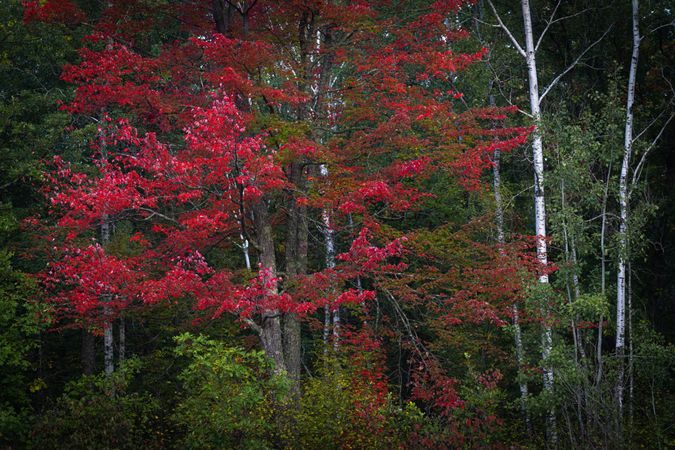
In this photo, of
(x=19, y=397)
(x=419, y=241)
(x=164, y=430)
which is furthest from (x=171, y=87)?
(x=19, y=397)

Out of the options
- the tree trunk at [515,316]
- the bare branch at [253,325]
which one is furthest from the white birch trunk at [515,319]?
the bare branch at [253,325]

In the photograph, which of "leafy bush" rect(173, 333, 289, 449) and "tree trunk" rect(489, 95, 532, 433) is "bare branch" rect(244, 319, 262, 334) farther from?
"tree trunk" rect(489, 95, 532, 433)

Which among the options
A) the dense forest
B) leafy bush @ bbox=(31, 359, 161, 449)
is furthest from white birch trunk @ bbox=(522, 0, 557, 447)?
leafy bush @ bbox=(31, 359, 161, 449)

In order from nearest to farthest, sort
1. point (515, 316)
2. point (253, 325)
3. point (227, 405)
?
point (227, 405) → point (253, 325) → point (515, 316)

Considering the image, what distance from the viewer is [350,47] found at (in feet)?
46.9

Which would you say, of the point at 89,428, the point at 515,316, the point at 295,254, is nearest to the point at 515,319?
the point at 515,316

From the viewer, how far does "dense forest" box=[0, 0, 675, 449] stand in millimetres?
9797

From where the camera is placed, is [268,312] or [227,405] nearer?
[227,405]

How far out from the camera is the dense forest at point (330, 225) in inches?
386

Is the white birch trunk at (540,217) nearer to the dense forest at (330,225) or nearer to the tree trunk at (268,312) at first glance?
the dense forest at (330,225)

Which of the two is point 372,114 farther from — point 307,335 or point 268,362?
point 307,335

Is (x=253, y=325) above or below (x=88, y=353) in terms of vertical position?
above

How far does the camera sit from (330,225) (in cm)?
1442

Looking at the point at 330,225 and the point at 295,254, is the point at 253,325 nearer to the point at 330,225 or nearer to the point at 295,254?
the point at 295,254
